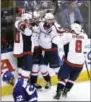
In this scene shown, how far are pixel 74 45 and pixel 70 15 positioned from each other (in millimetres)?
1119

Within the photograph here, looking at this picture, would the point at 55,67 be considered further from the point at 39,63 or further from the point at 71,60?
the point at 71,60

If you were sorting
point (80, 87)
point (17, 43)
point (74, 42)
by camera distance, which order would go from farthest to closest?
point (80, 87) → point (17, 43) → point (74, 42)

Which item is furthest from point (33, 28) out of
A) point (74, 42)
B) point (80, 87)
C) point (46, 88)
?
point (80, 87)

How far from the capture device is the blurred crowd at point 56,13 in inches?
151

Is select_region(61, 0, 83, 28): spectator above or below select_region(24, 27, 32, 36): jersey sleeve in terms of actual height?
above

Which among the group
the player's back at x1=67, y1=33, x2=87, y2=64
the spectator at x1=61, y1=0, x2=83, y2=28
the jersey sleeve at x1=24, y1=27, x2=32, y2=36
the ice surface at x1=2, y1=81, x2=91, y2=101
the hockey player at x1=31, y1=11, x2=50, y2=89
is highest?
the spectator at x1=61, y1=0, x2=83, y2=28

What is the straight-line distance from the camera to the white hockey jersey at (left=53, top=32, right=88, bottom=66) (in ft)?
11.0

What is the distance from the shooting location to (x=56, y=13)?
4258mm

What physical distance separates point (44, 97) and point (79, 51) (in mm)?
729

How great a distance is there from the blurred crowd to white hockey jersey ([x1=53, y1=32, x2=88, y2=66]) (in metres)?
0.74

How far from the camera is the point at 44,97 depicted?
11.9 feet

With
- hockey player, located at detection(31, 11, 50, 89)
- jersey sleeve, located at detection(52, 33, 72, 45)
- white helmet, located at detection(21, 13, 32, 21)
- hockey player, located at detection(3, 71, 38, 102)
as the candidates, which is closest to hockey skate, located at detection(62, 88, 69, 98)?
hockey player, located at detection(31, 11, 50, 89)

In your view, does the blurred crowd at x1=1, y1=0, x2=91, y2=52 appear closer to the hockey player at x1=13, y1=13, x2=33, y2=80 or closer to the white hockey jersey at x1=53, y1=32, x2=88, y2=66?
the hockey player at x1=13, y1=13, x2=33, y2=80

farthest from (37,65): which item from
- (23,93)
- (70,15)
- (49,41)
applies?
(23,93)
